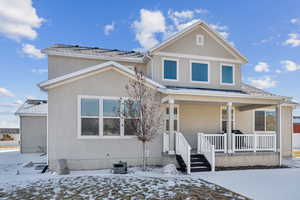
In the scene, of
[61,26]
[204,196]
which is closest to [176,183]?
[204,196]

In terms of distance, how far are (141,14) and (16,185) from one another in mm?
13214

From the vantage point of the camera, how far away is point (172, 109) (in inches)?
364

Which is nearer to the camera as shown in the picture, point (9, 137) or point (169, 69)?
point (169, 69)

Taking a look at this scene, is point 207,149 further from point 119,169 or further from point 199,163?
point 119,169

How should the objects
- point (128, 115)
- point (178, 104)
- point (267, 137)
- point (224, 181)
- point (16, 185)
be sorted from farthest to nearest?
1. point (178, 104)
2. point (267, 137)
3. point (128, 115)
4. point (224, 181)
5. point (16, 185)

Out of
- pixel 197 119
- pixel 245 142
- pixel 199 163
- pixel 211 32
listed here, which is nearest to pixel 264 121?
pixel 245 142

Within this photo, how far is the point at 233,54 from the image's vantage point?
41.0 ft

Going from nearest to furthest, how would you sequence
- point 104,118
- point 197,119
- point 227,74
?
1. point 104,118
2. point 197,119
3. point 227,74

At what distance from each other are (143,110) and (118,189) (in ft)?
11.6

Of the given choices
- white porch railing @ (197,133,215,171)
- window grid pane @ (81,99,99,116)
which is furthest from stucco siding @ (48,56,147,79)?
white porch railing @ (197,133,215,171)

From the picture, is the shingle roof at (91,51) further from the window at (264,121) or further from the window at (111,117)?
the window at (264,121)

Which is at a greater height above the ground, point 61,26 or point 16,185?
point 61,26

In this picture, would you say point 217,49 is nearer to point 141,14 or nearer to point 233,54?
point 233,54

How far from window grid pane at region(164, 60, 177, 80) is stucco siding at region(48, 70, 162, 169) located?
9.82 feet
